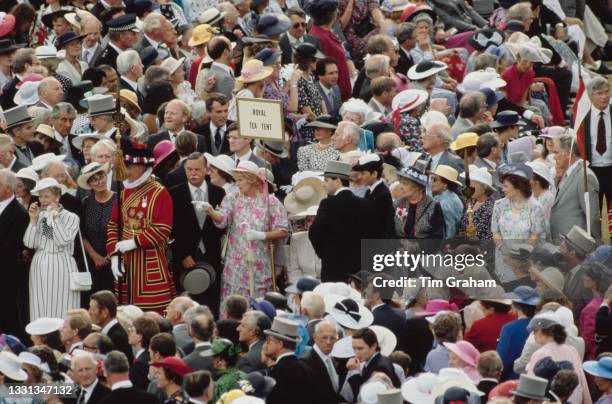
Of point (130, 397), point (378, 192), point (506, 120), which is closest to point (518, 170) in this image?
point (378, 192)

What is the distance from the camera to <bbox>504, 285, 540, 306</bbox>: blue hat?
1706 cm

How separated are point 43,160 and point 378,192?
3.11 m

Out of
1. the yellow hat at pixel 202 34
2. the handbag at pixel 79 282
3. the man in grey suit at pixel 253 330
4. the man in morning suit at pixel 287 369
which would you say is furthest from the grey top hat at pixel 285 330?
the yellow hat at pixel 202 34

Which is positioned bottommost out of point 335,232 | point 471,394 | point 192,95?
point 471,394

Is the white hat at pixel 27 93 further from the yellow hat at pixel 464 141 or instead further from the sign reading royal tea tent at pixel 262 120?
the yellow hat at pixel 464 141

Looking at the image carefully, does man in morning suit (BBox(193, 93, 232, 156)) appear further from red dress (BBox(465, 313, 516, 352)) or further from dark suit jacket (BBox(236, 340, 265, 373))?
dark suit jacket (BBox(236, 340, 265, 373))

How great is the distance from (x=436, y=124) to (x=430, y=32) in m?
5.56

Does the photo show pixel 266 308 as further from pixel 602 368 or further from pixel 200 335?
pixel 602 368

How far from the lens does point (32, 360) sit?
636 inches

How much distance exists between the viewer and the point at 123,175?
18.4 m

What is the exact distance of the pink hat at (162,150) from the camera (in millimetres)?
19922

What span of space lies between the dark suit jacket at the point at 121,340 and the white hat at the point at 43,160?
2.56 metres

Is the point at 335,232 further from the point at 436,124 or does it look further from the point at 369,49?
the point at 369,49

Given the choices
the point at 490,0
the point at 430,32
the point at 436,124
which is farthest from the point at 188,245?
the point at 490,0
